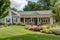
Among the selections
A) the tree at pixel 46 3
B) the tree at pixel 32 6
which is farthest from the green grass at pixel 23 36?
the tree at pixel 46 3

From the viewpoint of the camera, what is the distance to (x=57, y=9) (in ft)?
133

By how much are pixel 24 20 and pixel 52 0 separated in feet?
95.0

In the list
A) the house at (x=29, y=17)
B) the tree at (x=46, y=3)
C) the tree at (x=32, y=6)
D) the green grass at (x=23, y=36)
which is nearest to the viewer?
the green grass at (x=23, y=36)

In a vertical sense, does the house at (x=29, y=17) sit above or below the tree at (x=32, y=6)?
below

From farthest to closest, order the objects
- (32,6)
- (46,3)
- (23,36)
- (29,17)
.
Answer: (46,3) < (32,6) < (29,17) < (23,36)

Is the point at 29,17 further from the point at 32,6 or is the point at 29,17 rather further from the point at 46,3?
the point at 46,3

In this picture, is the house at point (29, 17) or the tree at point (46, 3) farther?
the tree at point (46, 3)

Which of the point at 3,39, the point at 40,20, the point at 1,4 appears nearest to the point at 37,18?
the point at 40,20

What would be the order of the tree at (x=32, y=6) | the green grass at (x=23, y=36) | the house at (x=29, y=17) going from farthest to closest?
1. the tree at (x=32, y=6)
2. the house at (x=29, y=17)
3. the green grass at (x=23, y=36)

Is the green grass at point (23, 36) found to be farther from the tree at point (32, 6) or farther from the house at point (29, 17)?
the tree at point (32, 6)

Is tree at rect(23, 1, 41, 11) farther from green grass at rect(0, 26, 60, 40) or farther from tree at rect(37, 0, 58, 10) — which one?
green grass at rect(0, 26, 60, 40)

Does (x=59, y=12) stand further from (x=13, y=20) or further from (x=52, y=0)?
(x=52, y=0)

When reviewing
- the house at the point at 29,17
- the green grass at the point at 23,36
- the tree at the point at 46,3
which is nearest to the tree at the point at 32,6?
the tree at the point at 46,3

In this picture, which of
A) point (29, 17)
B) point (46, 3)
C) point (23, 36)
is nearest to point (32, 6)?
point (46, 3)
